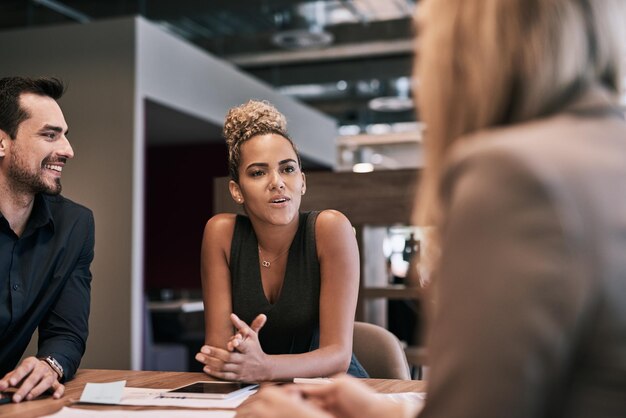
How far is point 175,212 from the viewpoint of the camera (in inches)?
368

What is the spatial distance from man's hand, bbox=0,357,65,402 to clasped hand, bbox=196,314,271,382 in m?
0.37

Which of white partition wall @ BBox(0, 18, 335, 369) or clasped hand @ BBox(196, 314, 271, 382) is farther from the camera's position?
white partition wall @ BBox(0, 18, 335, 369)

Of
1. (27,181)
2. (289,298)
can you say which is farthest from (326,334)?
(27,181)

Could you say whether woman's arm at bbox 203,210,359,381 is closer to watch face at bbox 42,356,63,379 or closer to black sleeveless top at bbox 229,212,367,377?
black sleeveless top at bbox 229,212,367,377

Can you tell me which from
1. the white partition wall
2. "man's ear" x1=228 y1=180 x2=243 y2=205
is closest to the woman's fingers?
"man's ear" x1=228 y1=180 x2=243 y2=205

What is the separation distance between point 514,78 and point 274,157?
1.58 metres

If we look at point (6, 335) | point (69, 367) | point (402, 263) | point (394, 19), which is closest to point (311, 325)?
point (69, 367)

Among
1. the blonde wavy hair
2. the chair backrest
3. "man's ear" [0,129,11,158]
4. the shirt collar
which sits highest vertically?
"man's ear" [0,129,11,158]

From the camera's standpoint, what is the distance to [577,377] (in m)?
0.66

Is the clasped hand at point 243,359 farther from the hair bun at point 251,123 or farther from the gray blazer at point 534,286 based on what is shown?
the gray blazer at point 534,286

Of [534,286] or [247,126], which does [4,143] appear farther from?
[534,286]

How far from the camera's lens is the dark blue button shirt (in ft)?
6.96

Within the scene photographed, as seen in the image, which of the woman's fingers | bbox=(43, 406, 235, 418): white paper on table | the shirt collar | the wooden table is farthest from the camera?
the shirt collar

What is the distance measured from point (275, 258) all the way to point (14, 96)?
3.30ft
